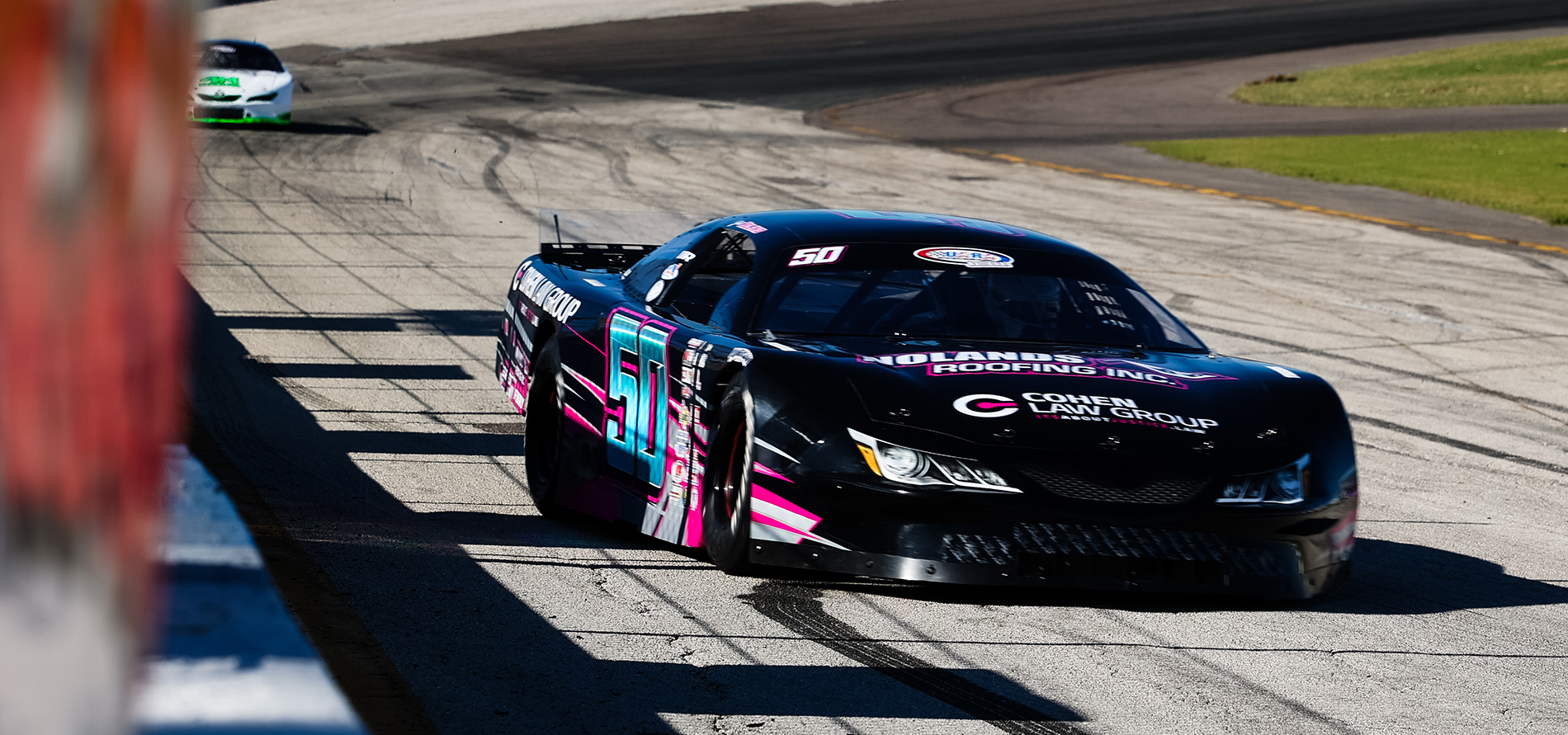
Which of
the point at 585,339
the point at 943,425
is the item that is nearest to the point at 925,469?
the point at 943,425

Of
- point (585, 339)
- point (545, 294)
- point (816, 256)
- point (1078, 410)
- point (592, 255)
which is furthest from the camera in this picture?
point (592, 255)

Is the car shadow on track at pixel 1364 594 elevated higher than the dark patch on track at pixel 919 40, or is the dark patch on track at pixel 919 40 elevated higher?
the car shadow on track at pixel 1364 594

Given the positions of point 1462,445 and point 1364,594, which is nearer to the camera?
point 1364,594

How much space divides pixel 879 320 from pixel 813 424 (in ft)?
3.22

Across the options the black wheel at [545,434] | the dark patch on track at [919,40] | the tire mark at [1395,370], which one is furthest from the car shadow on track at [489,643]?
the dark patch on track at [919,40]

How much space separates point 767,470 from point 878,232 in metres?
1.54

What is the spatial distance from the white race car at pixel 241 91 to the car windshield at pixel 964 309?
56.5 feet

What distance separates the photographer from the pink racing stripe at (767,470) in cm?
479

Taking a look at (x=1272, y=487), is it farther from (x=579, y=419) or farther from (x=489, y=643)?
(x=579, y=419)

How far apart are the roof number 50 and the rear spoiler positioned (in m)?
1.67

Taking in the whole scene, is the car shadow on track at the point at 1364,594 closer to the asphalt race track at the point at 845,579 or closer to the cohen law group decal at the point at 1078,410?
the asphalt race track at the point at 845,579

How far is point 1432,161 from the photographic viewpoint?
73.1ft

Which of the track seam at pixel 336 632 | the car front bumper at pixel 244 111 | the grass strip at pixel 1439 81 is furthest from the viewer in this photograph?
the grass strip at pixel 1439 81

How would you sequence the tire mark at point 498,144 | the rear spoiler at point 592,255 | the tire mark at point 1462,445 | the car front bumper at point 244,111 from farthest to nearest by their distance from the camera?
the car front bumper at point 244,111 → the tire mark at point 498,144 → the tire mark at point 1462,445 → the rear spoiler at point 592,255
